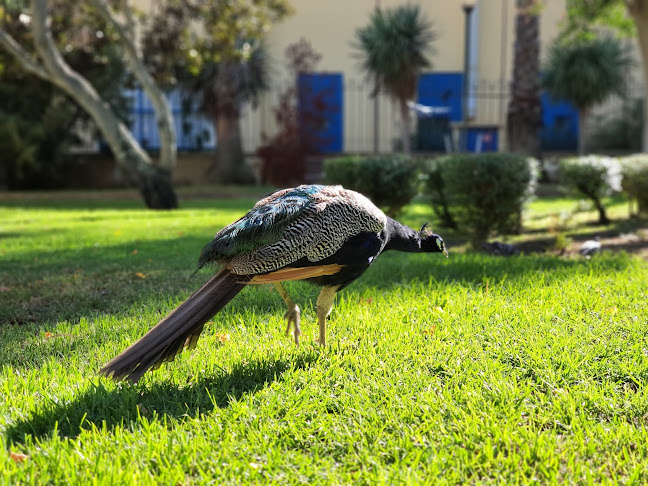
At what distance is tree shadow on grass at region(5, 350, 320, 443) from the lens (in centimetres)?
268

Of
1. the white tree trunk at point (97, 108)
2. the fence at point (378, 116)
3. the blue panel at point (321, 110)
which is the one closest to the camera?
the white tree trunk at point (97, 108)

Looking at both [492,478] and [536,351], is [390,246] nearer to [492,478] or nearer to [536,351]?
[536,351]

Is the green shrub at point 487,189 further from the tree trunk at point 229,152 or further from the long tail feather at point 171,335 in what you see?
the tree trunk at point 229,152

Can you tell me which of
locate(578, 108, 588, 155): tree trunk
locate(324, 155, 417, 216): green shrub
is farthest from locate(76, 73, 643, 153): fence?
locate(324, 155, 417, 216): green shrub

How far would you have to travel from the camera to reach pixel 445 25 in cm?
2095

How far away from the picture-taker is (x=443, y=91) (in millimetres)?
20938

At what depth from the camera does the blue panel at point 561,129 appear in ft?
69.3

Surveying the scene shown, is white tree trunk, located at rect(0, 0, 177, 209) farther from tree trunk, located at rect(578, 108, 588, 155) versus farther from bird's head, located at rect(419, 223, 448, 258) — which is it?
tree trunk, located at rect(578, 108, 588, 155)

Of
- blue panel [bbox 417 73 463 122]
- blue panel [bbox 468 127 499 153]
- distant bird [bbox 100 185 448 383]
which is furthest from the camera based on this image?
blue panel [bbox 417 73 463 122]

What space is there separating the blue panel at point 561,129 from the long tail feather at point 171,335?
785 inches

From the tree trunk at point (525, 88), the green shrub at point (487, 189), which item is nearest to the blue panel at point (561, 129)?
the tree trunk at point (525, 88)

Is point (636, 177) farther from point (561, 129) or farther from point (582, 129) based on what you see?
point (561, 129)

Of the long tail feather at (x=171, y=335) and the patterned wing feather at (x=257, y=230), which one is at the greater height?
the patterned wing feather at (x=257, y=230)

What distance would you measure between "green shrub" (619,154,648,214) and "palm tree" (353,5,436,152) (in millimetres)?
8596
